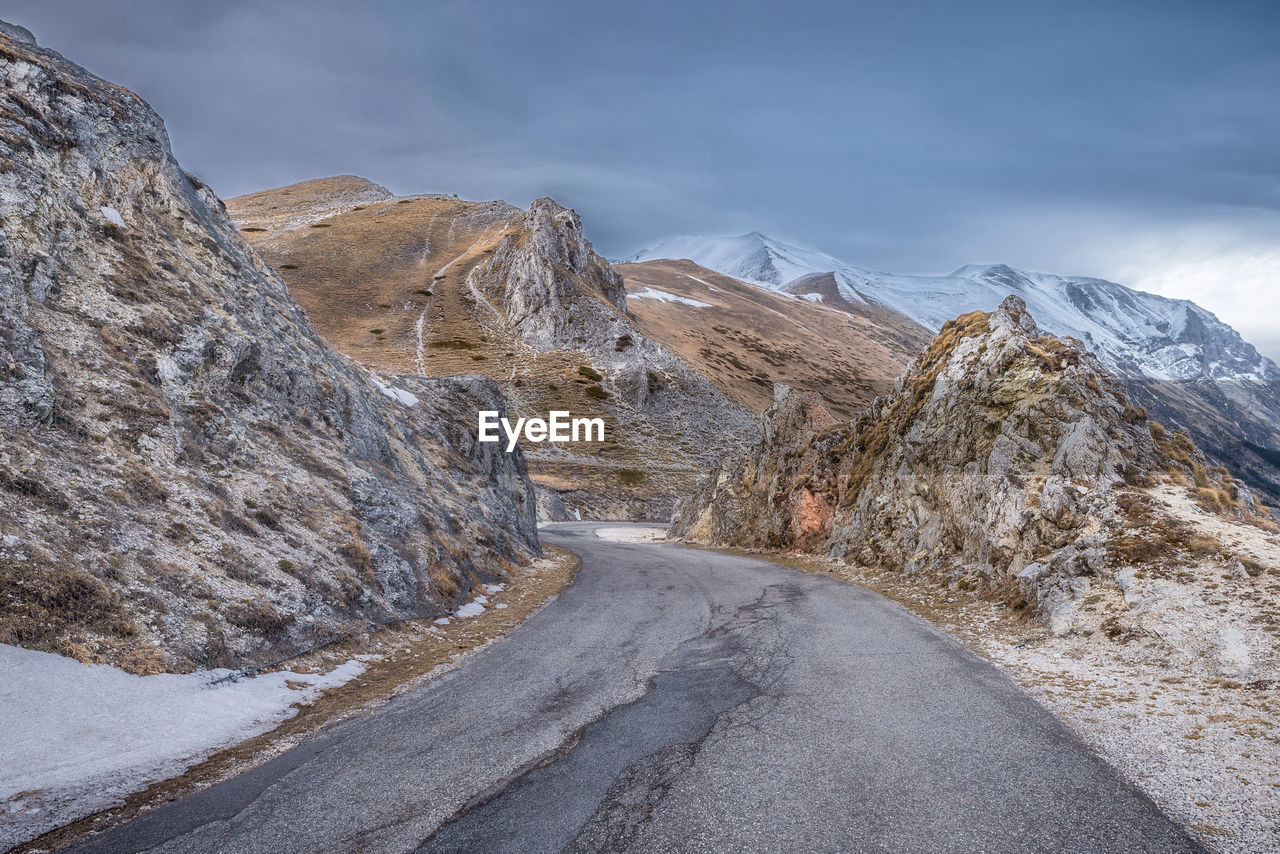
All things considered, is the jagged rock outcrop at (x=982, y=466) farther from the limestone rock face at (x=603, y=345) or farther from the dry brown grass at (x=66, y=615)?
the limestone rock face at (x=603, y=345)

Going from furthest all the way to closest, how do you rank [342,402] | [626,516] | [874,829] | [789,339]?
[789,339], [626,516], [342,402], [874,829]

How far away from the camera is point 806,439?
2733 centimetres

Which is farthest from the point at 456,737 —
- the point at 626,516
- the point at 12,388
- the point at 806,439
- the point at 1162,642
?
the point at 626,516

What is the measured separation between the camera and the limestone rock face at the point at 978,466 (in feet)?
43.2

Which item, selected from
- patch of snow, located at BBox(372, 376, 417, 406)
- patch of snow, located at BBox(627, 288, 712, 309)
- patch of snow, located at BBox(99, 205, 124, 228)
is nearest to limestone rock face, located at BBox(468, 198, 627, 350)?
patch of snow, located at BBox(627, 288, 712, 309)

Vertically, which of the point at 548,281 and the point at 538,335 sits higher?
the point at 548,281

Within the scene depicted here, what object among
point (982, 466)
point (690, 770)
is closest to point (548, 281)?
point (982, 466)

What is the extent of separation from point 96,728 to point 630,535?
36.3m

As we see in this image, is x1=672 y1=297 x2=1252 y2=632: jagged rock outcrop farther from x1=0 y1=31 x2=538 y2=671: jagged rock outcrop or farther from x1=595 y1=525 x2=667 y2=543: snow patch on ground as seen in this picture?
x1=0 y1=31 x2=538 y2=671: jagged rock outcrop

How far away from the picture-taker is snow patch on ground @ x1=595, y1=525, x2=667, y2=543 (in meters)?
38.1

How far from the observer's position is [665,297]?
524ft

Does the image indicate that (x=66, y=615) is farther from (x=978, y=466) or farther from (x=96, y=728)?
(x=978, y=466)

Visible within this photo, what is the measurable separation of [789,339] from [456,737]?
156078 mm

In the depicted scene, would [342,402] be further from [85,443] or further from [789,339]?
[789,339]
